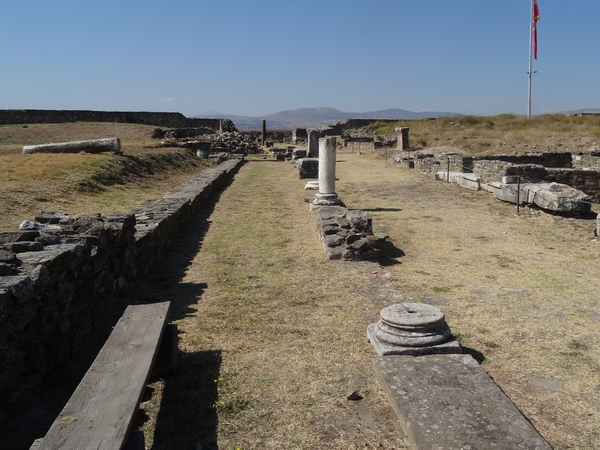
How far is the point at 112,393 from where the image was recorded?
10.6 ft

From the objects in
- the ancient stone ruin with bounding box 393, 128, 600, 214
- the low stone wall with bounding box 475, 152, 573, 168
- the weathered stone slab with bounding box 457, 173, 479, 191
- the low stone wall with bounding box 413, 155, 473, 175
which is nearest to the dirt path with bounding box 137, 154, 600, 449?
the ancient stone ruin with bounding box 393, 128, 600, 214

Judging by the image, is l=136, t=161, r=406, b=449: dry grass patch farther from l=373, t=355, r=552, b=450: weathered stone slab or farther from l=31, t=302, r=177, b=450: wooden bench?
l=31, t=302, r=177, b=450: wooden bench

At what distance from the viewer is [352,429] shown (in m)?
3.67

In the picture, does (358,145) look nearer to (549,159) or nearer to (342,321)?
(549,159)

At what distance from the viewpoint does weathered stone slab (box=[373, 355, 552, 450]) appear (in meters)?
3.26

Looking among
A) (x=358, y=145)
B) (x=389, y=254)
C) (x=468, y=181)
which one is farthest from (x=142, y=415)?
(x=358, y=145)

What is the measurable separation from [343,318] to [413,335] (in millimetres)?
1166

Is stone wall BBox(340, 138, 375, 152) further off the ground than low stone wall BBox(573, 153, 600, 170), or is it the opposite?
stone wall BBox(340, 138, 375, 152)

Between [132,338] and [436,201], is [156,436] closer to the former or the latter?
[132,338]

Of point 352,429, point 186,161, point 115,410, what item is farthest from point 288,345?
point 186,161

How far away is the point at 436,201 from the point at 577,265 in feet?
20.6

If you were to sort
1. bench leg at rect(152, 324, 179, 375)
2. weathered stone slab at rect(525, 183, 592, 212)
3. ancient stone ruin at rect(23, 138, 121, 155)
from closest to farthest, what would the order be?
bench leg at rect(152, 324, 179, 375) < weathered stone slab at rect(525, 183, 592, 212) < ancient stone ruin at rect(23, 138, 121, 155)

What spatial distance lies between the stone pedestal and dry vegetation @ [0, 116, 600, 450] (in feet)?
0.85

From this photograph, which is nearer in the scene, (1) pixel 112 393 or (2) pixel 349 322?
(1) pixel 112 393
